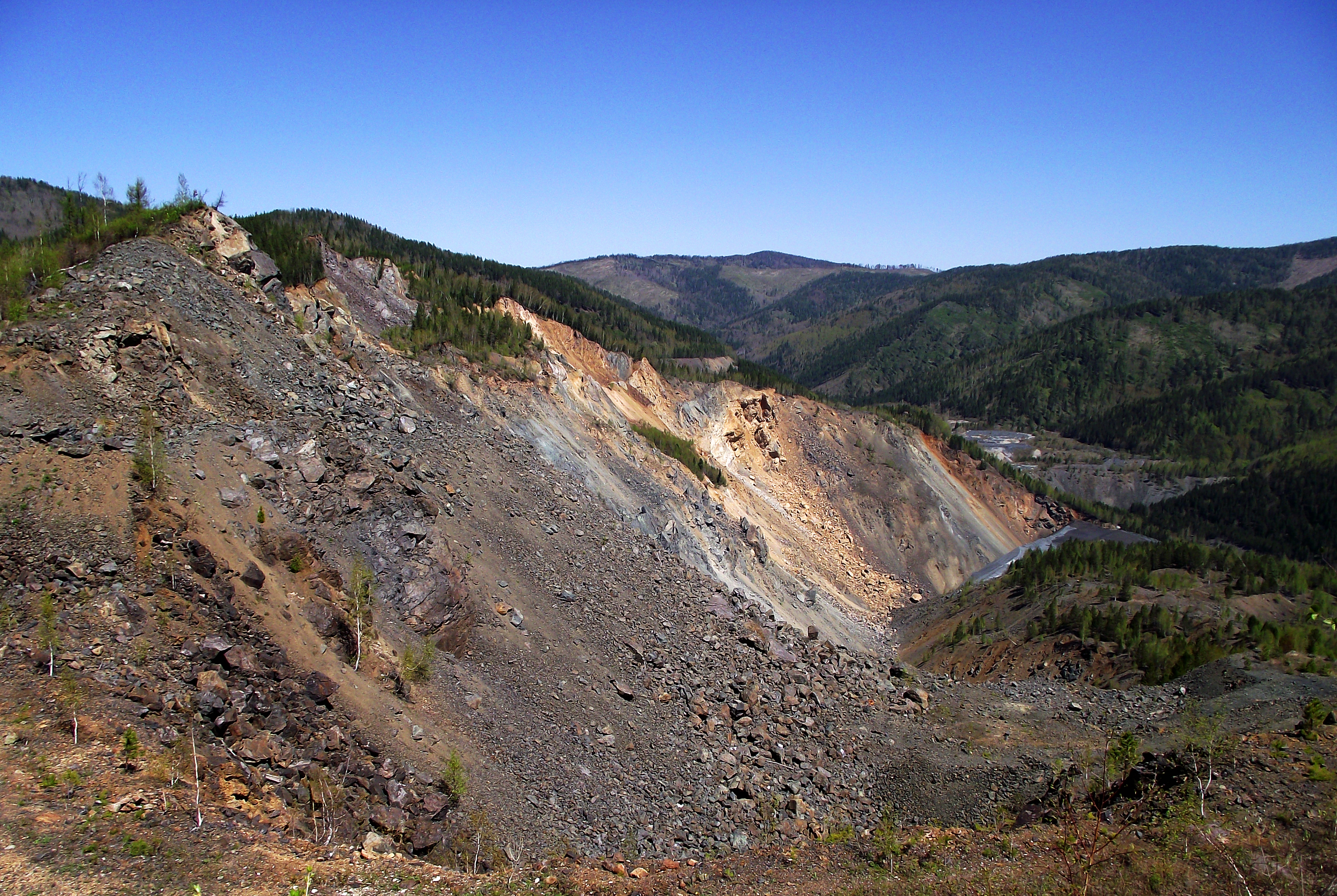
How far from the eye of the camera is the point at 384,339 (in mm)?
34469

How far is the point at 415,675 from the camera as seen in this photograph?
58.6 ft

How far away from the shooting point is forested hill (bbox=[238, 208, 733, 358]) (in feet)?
113

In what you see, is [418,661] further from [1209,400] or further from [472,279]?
[1209,400]

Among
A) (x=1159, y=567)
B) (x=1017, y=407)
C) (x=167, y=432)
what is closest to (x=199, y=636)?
(x=167, y=432)

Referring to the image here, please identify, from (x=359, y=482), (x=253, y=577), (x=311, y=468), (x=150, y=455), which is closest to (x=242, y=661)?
(x=253, y=577)

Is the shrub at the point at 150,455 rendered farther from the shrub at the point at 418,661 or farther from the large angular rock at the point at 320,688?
the shrub at the point at 418,661

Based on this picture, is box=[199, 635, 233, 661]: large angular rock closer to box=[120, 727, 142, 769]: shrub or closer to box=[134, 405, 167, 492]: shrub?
box=[120, 727, 142, 769]: shrub

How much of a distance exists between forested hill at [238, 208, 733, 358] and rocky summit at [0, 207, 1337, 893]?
3619 mm

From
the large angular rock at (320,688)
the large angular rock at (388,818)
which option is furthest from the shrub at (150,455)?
the large angular rock at (388,818)

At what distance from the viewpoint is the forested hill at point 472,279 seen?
34.6 meters

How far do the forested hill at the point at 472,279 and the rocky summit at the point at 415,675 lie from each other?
3.62 meters

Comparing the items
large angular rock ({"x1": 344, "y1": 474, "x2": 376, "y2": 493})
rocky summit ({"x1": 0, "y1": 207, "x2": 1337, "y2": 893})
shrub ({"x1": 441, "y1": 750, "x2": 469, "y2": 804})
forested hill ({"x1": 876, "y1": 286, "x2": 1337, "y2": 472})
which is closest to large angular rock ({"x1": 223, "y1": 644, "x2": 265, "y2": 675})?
rocky summit ({"x1": 0, "y1": 207, "x2": 1337, "y2": 893})

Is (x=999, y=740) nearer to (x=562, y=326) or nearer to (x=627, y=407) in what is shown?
(x=627, y=407)

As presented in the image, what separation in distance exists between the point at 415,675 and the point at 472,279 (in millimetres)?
40947
